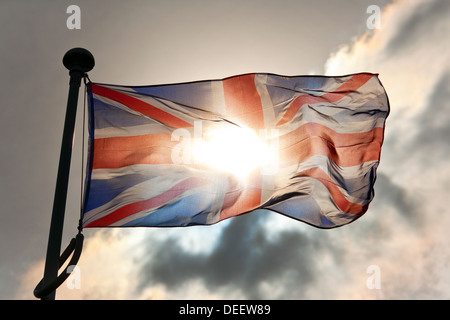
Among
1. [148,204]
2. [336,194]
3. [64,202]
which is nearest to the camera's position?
[64,202]

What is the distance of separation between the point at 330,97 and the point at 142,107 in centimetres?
463

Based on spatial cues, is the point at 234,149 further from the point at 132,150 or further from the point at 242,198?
the point at 132,150

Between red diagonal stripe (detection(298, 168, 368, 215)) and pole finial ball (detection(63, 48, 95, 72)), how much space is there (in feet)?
17.4

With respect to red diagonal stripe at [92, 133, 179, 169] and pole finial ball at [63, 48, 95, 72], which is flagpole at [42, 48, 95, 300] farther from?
red diagonal stripe at [92, 133, 179, 169]

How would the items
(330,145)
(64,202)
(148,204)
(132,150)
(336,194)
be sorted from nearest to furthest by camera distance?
(64,202) < (148,204) < (132,150) < (336,194) < (330,145)

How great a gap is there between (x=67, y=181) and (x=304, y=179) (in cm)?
539

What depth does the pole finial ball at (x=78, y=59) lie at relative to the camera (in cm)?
805

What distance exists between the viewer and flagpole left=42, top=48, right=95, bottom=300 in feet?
21.5

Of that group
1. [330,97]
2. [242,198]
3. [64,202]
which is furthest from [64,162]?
[330,97]

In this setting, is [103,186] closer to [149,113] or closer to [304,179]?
[149,113]

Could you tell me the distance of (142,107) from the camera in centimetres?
987

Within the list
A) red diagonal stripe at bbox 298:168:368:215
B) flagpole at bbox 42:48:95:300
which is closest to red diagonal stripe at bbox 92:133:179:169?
flagpole at bbox 42:48:95:300

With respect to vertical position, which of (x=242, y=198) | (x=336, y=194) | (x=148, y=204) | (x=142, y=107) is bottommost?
(x=148, y=204)
